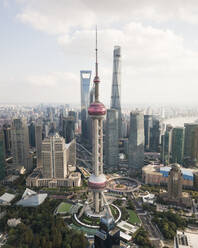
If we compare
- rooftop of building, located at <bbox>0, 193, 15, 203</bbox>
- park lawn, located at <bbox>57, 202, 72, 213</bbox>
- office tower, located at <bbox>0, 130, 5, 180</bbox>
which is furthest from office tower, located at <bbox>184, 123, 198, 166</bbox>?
office tower, located at <bbox>0, 130, 5, 180</bbox>

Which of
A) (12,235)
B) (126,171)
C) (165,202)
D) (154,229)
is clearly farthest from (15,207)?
(126,171)

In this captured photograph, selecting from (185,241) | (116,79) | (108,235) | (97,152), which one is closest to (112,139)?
(97,152)

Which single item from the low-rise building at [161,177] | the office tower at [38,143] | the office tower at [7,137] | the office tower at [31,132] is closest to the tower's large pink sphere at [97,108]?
the low-rise building at [161,177]

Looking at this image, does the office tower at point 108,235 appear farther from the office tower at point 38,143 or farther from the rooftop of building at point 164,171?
the office tower at point 38,143

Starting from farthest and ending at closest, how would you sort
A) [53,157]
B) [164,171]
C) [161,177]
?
[164,171] → [161,177] → [53,157]

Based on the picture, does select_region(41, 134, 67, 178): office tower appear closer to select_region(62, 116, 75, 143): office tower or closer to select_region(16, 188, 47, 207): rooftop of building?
select_region(16, 188, 47, 207): rooftop of building

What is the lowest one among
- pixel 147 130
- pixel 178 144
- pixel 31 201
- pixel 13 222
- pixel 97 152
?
pixel 13 222

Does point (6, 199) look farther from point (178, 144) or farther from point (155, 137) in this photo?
point (155, 137)
